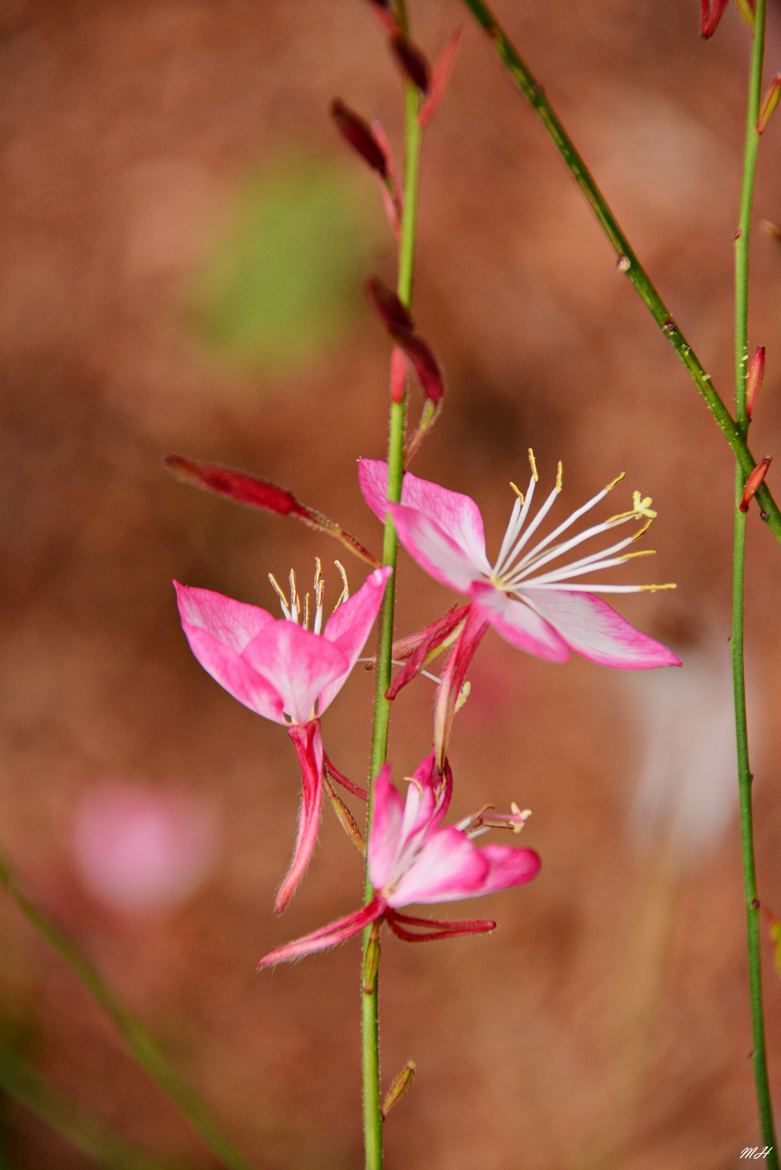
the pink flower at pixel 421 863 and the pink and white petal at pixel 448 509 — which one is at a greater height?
the pink and white petal at pixel 448 509

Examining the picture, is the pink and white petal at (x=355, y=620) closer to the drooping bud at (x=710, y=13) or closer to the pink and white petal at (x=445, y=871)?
the pink and white petal at (x=445, y=871)

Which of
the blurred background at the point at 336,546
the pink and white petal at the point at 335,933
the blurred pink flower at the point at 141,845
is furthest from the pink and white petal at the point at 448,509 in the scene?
the blurred pink flower at the point at 141,845

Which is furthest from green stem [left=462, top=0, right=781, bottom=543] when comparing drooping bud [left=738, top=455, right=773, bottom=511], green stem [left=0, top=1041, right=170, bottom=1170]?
green stem [left=0, top=1041, right=170, bottom=1170]

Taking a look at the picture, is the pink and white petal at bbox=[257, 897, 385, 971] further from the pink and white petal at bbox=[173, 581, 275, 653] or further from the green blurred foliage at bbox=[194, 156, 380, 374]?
the green blurred foliage at bbox=[194, 156, 380, 374]

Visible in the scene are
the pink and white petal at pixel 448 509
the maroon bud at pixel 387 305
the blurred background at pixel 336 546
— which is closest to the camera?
the maroon bud at pixel 387 305

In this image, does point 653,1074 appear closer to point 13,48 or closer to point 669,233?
point 669,233

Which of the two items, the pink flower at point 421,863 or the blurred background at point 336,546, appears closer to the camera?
the pink flower at point 421,863

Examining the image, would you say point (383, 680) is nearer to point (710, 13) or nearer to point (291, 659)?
point (291, 659)
